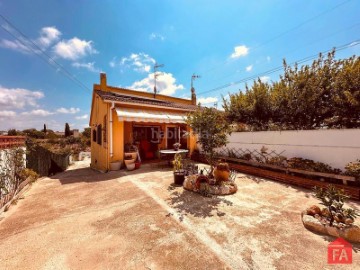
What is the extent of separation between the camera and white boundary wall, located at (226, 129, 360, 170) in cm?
806

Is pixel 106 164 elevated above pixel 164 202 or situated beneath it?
elevated above

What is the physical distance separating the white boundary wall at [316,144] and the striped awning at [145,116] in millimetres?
6442

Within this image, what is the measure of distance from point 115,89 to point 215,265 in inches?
895

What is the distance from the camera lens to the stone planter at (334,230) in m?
4.17

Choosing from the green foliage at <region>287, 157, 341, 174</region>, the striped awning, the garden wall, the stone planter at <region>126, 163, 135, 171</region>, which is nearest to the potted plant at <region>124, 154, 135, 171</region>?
the stone planter at <region>126, 163, 135, 171</region>

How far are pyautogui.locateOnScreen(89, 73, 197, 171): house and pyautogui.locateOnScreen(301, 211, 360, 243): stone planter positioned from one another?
26.0 ft

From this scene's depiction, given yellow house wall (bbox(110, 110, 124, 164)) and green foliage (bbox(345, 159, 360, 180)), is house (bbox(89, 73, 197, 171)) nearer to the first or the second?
yellow house wall (bbox(110, 110, 124, 164))

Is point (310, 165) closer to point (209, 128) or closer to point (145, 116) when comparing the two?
point (209, 128)

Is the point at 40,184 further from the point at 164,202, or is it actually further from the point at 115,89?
the point at 115,89

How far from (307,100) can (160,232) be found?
12035 mm

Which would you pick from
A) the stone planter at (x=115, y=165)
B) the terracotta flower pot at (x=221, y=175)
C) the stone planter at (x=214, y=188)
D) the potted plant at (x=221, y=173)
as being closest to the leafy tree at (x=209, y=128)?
the potted plant at (x=221, y=173)

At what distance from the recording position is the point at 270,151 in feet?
37.5

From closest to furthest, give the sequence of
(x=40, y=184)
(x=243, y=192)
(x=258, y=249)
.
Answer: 1. (x=258, y=249)
2. (x=243, y=192)
3. (x=40, y=184)

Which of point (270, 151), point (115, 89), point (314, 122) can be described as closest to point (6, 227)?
point (270, 151)
